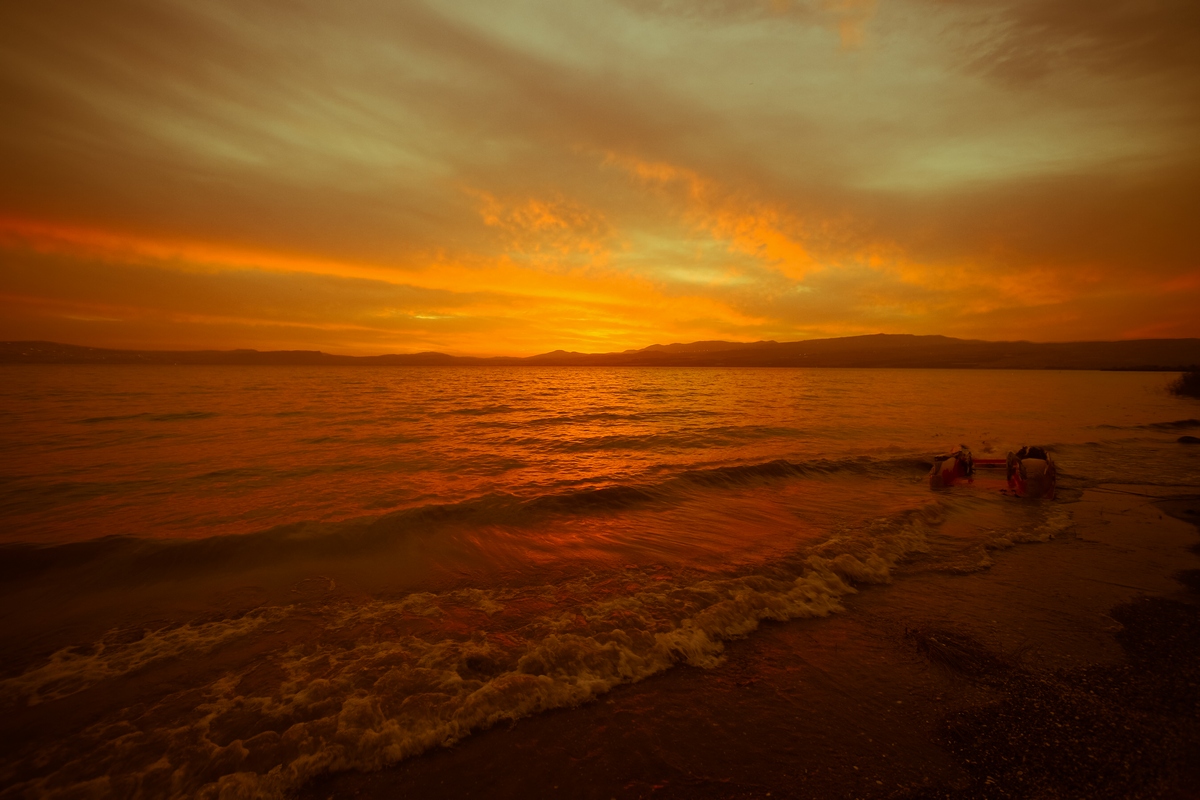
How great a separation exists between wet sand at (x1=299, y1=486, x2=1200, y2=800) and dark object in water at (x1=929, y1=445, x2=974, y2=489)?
7718 mm

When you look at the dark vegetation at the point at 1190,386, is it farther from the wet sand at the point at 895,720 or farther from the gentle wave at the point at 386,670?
the gentle wave at the point at 386,670

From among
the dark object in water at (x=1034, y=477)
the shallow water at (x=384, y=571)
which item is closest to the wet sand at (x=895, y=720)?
the shallow water at (x=384, y=571)

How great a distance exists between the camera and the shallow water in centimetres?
458

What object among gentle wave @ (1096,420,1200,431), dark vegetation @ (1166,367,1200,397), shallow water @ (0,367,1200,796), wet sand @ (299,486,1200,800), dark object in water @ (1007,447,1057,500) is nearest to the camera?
wet sand @ (299,486,1200,800)

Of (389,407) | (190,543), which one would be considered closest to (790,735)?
(190,543)

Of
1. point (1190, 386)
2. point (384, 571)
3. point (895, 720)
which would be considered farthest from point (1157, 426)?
point (384, 571)

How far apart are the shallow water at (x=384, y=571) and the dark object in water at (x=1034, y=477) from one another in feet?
1.85

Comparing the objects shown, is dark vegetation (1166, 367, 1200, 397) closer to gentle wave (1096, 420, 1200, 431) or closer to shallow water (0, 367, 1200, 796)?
gentle wave (1096, 420, 1200, 431)

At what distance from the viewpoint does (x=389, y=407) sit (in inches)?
1379

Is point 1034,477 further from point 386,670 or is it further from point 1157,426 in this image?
point 1157,426

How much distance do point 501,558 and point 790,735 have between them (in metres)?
5.98

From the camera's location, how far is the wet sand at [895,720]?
372cm

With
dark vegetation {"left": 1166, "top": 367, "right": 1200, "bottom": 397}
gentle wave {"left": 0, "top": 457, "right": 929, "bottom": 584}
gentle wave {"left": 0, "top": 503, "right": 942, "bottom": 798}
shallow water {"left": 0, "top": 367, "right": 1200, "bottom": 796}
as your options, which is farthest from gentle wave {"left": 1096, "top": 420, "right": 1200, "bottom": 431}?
dark vegetation {"left": 1166, "top": 367, "right": 1200, "bottom": 397}

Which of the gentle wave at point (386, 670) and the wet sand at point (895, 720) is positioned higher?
the wet sand at point (895, 720)
